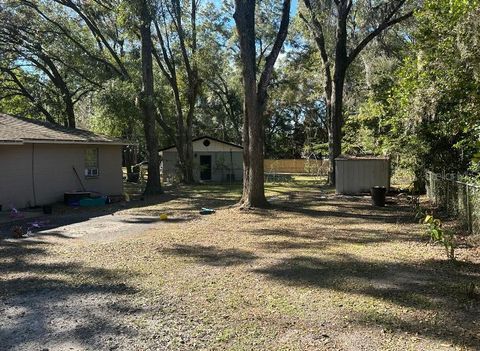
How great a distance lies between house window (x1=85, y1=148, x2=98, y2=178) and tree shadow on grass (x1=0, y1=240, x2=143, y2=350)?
10.3 metres

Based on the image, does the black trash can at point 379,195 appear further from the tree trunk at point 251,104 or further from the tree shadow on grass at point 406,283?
the tree shadow on grass at point 406,283

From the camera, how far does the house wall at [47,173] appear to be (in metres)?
13.8

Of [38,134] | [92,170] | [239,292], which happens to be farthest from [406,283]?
[92,170]

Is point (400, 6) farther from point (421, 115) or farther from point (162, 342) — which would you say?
point (162, 342)

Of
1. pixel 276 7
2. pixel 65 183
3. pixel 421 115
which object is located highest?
pixel 276 7

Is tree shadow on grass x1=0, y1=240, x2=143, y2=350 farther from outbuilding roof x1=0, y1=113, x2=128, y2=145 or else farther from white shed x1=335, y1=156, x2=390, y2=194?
white shed x1=335, y1=156, x2=390, y2=194

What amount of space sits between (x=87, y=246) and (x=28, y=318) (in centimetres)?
379

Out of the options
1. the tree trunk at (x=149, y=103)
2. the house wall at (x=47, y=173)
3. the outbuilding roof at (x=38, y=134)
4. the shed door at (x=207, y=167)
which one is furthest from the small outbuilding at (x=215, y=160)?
the outbuilding roof at (x=38, y=134)

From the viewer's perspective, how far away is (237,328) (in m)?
4.27

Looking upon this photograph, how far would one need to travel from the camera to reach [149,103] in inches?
730

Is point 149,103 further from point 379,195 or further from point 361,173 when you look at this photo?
point 379,195

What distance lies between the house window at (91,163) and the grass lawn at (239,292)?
28.7 ft

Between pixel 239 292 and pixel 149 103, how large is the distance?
14330 mm

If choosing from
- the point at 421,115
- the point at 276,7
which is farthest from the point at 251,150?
the point at 276,7
